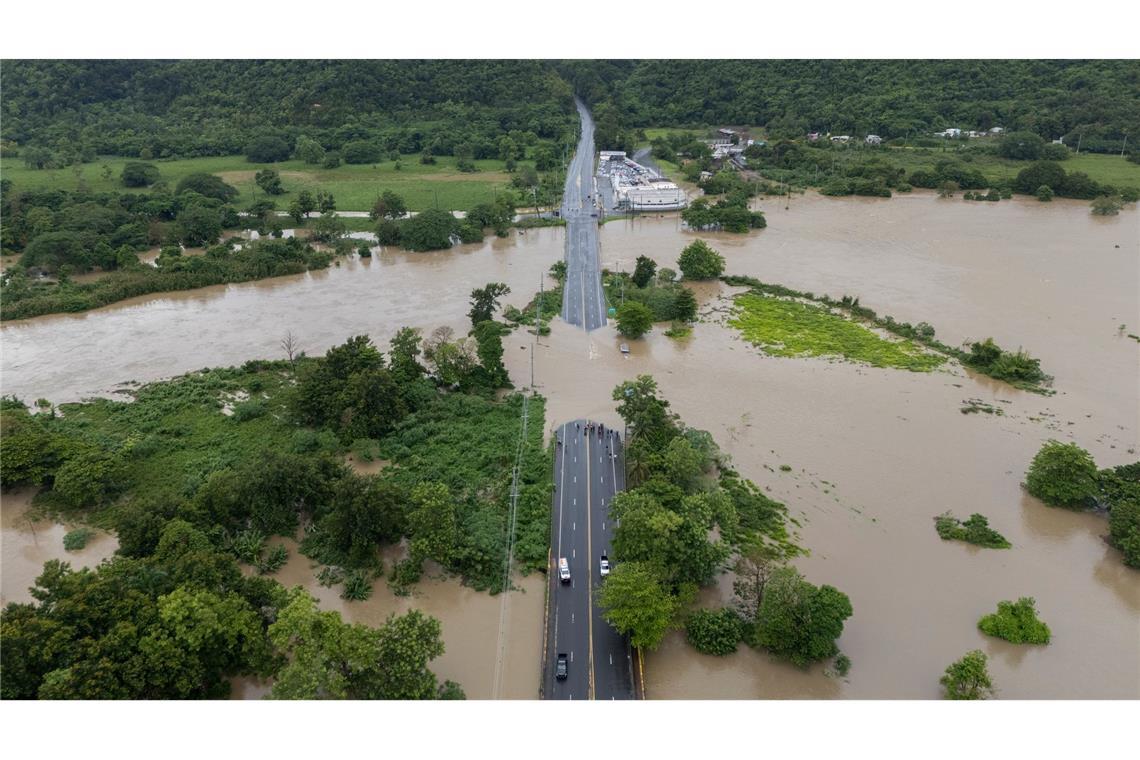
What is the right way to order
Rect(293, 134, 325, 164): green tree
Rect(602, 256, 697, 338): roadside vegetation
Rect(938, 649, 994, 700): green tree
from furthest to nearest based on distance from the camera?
Rect(293, 134, 325, 164): green tree
Rect(602, 256, 697, 338): roadside vegetation
Rect(938, 649, 994, 700): green tree

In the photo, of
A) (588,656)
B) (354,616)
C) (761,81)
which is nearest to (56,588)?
(354,616)

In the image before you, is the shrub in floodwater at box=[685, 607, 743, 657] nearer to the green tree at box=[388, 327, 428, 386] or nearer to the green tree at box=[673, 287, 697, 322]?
the green tree at box=[388, 327, 428, 386]

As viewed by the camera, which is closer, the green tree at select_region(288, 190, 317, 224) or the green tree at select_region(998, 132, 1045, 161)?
the green tree at select_region(288, 190, 317, 224)

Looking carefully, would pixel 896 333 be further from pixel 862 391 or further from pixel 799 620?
pixel 799 620

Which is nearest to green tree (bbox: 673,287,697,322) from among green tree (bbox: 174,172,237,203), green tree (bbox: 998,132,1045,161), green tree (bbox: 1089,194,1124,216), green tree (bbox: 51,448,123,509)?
green tree (bbox: 51,448,123,509)

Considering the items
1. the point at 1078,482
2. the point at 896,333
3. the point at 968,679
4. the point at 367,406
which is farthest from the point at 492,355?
the point at 1078,482

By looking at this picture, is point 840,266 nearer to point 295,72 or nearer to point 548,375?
point 548,375
